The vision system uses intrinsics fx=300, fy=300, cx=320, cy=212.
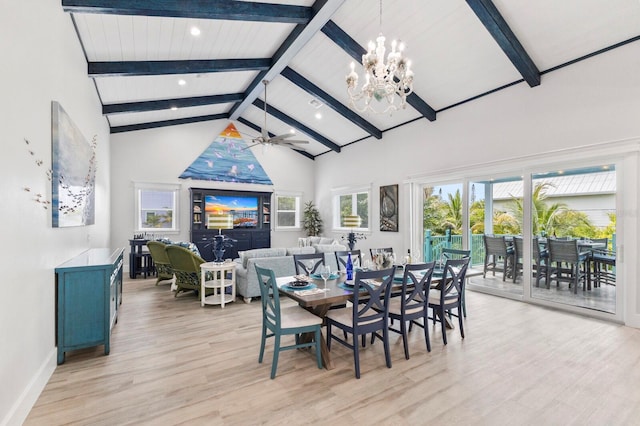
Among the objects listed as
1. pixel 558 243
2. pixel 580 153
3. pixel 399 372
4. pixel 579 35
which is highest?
pixel 579 35

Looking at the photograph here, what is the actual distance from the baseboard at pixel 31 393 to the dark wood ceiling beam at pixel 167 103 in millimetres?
4943

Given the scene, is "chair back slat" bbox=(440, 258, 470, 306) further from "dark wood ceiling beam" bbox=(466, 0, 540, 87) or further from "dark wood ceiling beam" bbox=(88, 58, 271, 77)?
"dark wood ceiling beam" bbox=(88, 58, 271, 77)

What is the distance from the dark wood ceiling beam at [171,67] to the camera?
4512 millimetres

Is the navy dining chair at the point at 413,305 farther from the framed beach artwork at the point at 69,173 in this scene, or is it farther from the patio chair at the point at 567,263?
the framed beach artwork at the point at 69,173

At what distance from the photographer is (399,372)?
2.72 m

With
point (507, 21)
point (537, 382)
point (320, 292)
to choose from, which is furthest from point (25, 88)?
point (507, 21)

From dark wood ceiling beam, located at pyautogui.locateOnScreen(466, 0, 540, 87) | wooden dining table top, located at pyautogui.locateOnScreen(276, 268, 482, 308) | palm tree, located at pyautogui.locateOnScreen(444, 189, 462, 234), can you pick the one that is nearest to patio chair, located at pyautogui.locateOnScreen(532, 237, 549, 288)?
palm tree, located at pyautogui.locateOnScreen(444, 189, 462, 234)

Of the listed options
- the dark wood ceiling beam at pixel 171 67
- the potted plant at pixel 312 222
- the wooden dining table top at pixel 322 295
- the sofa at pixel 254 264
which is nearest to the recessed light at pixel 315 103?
the dark wood ceiling beam at pixel 171 67

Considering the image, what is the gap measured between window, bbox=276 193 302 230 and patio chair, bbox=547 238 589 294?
692 cm

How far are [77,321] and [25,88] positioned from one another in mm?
2107

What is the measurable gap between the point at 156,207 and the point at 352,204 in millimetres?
5453

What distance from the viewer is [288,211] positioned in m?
10.1

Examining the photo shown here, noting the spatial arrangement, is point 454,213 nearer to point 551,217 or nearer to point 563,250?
point 551,217

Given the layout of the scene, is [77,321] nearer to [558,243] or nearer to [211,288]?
[211,288]
